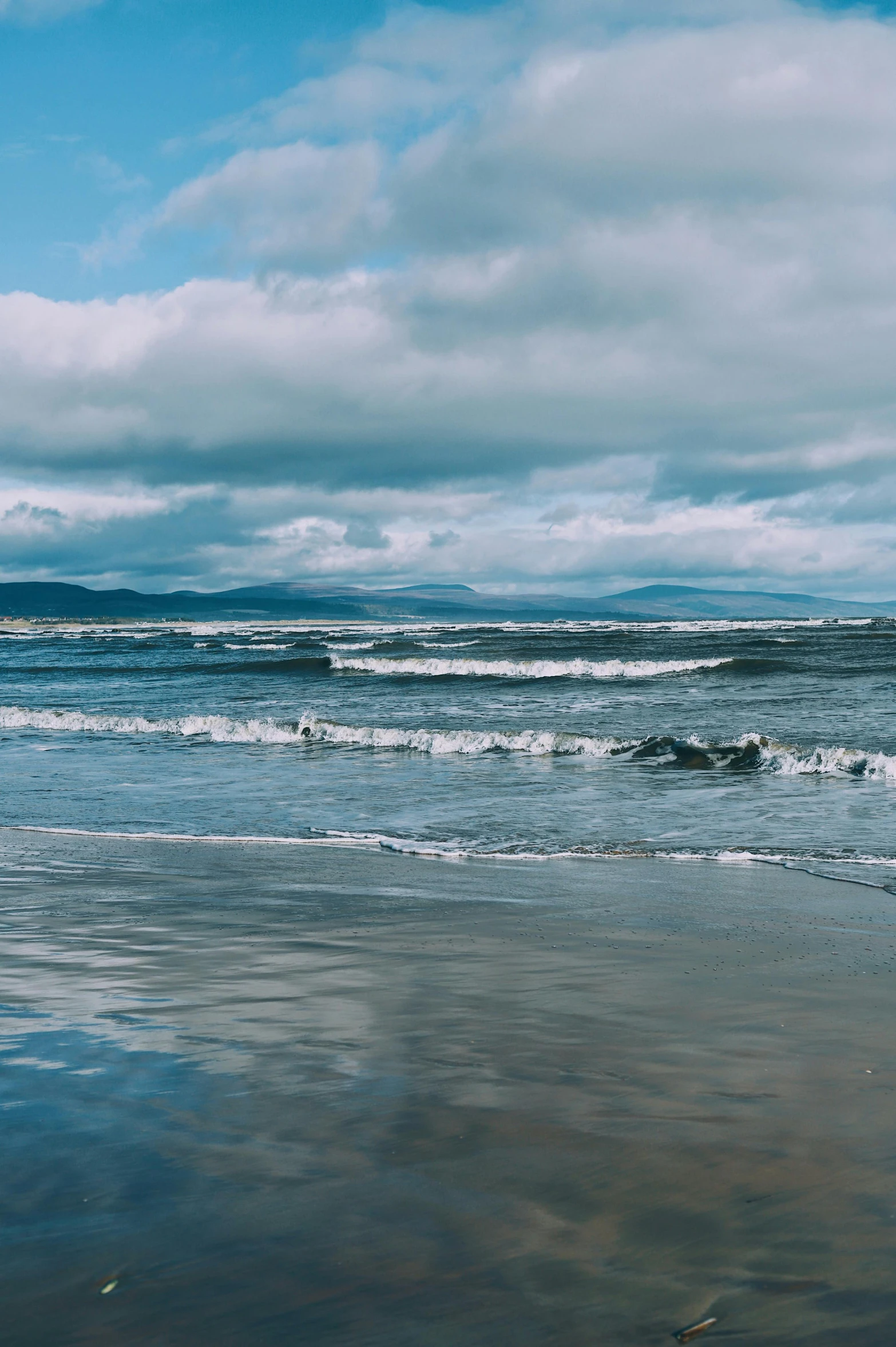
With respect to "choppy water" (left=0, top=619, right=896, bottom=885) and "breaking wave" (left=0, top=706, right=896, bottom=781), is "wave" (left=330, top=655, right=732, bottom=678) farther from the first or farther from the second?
"breaking wave" (left=0, top=706, right=896, bottom=781)

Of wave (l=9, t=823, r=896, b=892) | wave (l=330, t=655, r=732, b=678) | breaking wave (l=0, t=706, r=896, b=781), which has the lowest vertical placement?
wave (l=9, t=823, r=896, b=892)

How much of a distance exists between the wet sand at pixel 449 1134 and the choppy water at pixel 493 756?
13.1 feet

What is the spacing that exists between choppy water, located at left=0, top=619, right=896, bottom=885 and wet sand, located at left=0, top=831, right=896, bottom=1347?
158 inches

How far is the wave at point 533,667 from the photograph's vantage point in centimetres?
3619

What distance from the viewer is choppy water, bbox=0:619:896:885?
36.2 ft

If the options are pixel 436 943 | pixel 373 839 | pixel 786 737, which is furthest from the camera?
pixel 786 737

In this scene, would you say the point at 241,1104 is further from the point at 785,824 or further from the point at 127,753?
the point at 127,753

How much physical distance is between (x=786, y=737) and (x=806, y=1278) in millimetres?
16281


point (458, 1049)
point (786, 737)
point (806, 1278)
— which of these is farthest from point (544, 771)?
point (806, 1278)

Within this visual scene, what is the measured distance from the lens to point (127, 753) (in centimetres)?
1886

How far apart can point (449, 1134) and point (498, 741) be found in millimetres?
15859

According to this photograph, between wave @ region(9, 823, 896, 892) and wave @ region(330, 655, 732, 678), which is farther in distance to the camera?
wave @ region(330, 655, 732, 678)

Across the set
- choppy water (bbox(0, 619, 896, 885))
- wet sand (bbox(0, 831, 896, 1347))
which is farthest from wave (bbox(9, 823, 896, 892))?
wet sand (bbox(0, 831, 896, 1347))

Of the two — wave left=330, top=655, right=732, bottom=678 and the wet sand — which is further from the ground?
wave left=330, top=655, right=732, bottom=678
